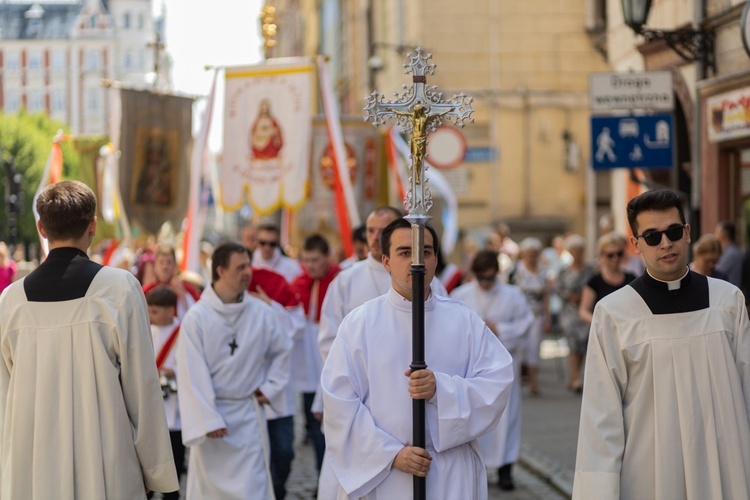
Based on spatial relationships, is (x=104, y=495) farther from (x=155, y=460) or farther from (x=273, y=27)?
(x=273, y=27)

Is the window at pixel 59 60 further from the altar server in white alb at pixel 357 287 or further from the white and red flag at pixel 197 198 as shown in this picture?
the altar server in white alb at pixel 357 287

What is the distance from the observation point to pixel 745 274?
13.1m

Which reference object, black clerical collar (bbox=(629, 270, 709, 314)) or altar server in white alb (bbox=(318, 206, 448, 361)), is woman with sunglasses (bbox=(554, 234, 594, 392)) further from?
black clerical collar (bbox=(629, 270, 709, 314))

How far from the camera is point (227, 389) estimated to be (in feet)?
26.3

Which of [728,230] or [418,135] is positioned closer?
[418,135]

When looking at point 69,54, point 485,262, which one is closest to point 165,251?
point 485,262

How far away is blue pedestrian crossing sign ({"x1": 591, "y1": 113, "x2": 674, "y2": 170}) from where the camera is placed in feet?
43.1

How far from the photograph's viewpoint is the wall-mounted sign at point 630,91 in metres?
13.3

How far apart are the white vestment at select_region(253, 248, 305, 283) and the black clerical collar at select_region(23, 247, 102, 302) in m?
6.97

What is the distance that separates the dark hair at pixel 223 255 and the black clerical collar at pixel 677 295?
342cm

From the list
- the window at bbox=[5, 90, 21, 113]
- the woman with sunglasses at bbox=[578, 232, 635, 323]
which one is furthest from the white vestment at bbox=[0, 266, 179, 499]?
the window at bbox=[5, 90, 21, 113]

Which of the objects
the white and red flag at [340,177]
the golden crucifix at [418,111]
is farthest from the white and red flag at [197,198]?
the golden crucifix at [418,111]

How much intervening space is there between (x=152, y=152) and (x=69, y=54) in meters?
121

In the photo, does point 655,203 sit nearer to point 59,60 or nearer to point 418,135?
point 418,135
